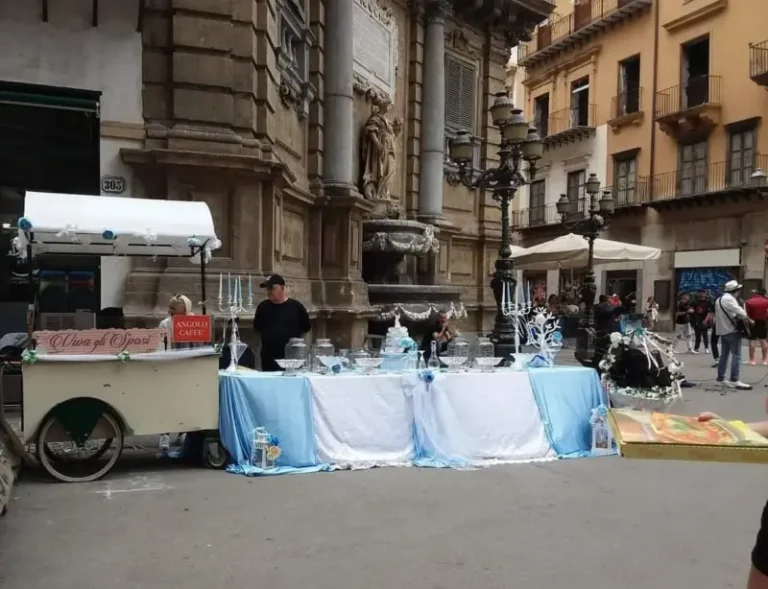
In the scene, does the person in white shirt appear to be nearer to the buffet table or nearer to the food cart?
the buffet table

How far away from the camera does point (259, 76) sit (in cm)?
1018

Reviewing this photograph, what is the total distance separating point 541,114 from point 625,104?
690cm

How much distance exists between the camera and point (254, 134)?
10.1 metres

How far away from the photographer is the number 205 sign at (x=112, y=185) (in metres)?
9.45

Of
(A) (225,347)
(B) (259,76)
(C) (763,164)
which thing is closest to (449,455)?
(A) (225,347)

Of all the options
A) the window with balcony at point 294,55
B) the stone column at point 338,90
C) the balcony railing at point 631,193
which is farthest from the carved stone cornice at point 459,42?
the balcony railing at point 631,193

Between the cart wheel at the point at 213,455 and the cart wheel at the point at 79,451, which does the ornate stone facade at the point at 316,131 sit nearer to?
the cart wheel at the point at 79,451

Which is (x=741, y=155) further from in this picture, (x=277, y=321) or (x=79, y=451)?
(x=79, y=451)

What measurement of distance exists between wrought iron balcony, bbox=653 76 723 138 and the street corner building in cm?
1617

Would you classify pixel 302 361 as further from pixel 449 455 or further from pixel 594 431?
pixel 594 431

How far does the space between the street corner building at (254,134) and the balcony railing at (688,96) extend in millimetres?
16286

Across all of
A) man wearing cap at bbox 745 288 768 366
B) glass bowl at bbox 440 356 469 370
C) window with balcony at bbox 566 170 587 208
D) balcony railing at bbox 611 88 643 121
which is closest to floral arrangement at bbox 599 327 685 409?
glass bowl at bbox 440 356 469 370

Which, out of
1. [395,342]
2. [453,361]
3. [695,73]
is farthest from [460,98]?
[695,73]

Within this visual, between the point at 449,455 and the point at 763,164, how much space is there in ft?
83.2
